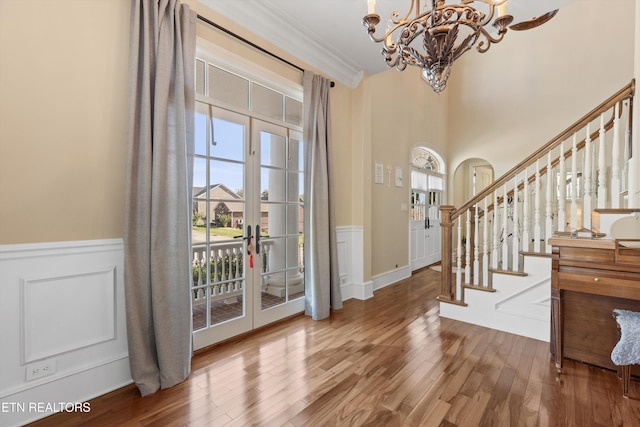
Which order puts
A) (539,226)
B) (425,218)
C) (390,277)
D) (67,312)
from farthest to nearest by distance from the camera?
(425,218) < (390,277) < (539,226) < (67,312)

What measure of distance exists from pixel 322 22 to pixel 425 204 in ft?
14.2

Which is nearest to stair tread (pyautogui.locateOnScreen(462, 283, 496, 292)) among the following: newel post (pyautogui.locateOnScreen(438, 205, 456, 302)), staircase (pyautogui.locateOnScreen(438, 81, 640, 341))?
staircase (pyautogui.locateOnScreen(438, 81, 640, 341))

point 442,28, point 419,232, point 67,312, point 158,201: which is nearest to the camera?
point 442,28

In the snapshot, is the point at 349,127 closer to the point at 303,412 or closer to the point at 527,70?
the point at 303,412

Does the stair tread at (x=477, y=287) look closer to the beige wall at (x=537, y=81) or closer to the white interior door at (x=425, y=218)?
the white interior door at (x=425, y=218)

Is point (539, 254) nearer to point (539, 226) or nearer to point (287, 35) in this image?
point (539, 226)

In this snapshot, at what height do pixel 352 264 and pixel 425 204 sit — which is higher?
pixel 425 204

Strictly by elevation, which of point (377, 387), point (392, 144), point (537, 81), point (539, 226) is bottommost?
point (377, 387)

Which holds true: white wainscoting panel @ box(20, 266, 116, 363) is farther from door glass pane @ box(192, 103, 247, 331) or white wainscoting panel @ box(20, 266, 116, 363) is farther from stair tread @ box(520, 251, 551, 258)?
stair tread @ box(520, 251, 551, 258)

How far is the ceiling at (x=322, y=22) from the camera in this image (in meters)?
2.52

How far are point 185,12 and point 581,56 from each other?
6.93m

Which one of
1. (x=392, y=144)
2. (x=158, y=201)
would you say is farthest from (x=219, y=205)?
(x=392, y=144)

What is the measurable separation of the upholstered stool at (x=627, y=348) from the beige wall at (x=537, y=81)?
5024mm

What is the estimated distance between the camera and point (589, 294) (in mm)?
2209
